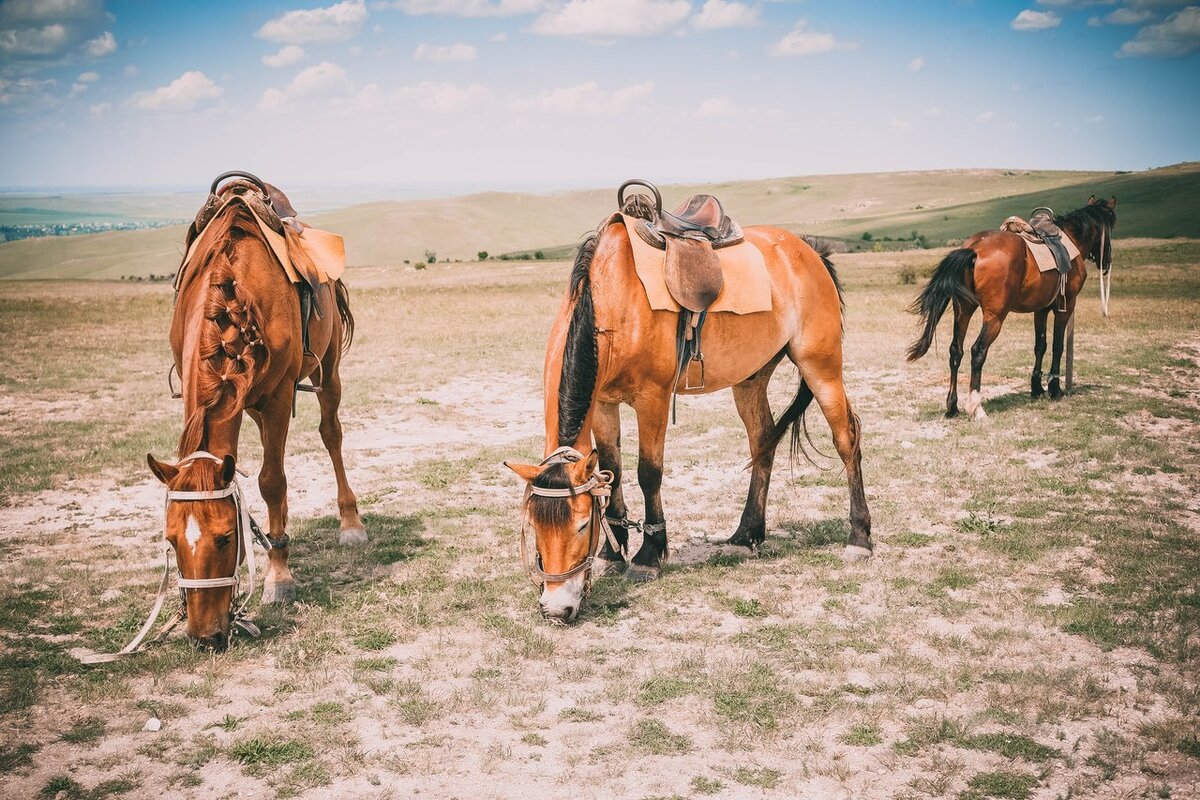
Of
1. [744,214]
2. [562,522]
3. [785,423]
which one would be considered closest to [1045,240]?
[785,423]

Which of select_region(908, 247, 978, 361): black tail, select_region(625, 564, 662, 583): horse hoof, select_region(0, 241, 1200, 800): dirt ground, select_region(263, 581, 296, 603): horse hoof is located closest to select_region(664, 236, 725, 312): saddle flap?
select_region(625, 564, 662, 583): horse hoof

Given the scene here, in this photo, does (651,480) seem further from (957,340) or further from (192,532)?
(957,340)

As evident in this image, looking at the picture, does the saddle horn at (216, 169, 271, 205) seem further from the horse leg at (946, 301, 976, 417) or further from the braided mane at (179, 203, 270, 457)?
the horse leg at (946, 301, 976, 417)

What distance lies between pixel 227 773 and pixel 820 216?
113m

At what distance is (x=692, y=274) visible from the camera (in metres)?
6.08

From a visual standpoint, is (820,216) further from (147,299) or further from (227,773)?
(227,773)

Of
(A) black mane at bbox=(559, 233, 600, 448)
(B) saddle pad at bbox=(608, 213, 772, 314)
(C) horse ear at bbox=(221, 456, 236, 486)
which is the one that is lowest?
(C) horse ear at bbox=(221, 456, 236, 486)

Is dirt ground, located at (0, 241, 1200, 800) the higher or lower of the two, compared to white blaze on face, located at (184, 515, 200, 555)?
lower

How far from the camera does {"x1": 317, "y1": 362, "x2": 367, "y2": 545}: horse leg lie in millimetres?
7148

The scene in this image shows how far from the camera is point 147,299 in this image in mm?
28156

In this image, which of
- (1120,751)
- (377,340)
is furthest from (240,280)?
(377,340)

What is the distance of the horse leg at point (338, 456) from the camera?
715cm

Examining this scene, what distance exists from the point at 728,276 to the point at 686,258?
0.42 metres

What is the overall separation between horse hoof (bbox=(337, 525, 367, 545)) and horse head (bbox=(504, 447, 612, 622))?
254 cm
